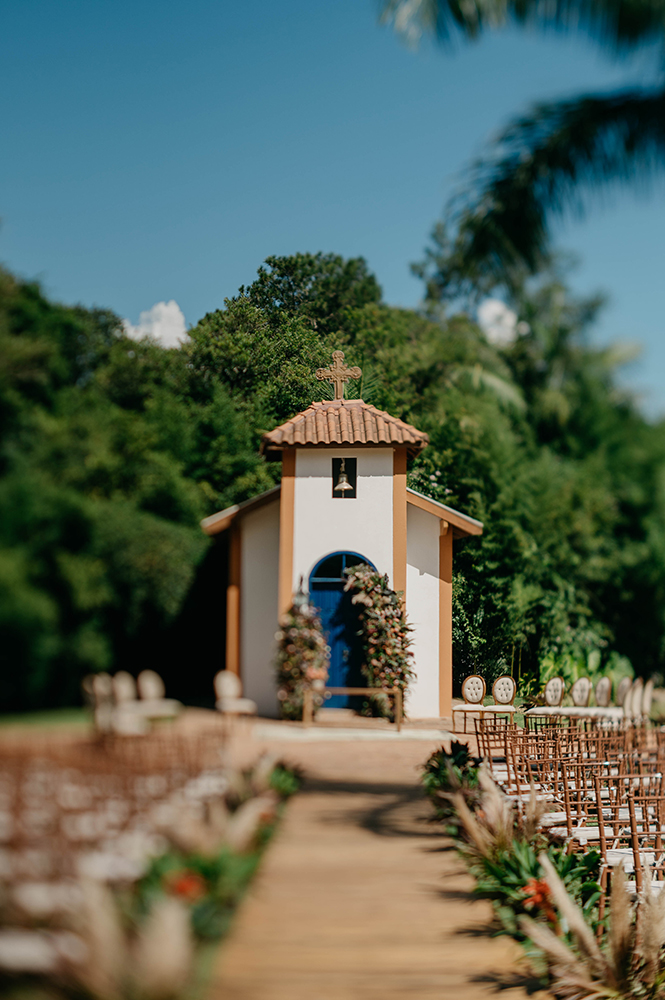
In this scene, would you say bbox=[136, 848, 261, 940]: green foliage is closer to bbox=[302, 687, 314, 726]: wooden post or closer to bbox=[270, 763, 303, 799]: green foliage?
bbox=[270, 763, 303, 799]: green foliage

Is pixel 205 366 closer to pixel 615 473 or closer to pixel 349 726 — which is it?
pixel 349 726

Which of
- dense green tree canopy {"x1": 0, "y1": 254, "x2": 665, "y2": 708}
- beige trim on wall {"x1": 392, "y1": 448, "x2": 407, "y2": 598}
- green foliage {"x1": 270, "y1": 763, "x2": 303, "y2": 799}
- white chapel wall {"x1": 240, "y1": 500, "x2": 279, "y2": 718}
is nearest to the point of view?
dense green tree canopy {"x1": 0, "y1": 254, "x2": 665, "y2": 708}

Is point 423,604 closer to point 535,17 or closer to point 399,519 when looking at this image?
point 399,519

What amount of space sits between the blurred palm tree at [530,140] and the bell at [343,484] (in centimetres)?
131

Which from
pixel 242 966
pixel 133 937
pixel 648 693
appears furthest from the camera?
pixel 648 693

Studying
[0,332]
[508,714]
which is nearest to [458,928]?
[508,714]

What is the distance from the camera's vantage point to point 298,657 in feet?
14.1

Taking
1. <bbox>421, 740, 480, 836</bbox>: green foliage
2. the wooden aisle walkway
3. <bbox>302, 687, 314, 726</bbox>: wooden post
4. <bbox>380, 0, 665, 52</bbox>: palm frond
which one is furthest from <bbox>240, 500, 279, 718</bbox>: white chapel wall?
<bbox>380, 0, 665, 52</bbox>: palm frond

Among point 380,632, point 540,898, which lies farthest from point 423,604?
point 540,898

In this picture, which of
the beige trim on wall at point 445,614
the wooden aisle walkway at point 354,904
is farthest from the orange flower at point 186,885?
the beige trim on wall at point 445,614

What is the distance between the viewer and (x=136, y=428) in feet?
11.6

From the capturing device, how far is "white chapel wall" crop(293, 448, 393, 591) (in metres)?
4.68

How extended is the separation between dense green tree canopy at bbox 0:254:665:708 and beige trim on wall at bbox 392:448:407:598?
1.80 feet

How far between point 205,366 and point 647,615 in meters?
3.08
